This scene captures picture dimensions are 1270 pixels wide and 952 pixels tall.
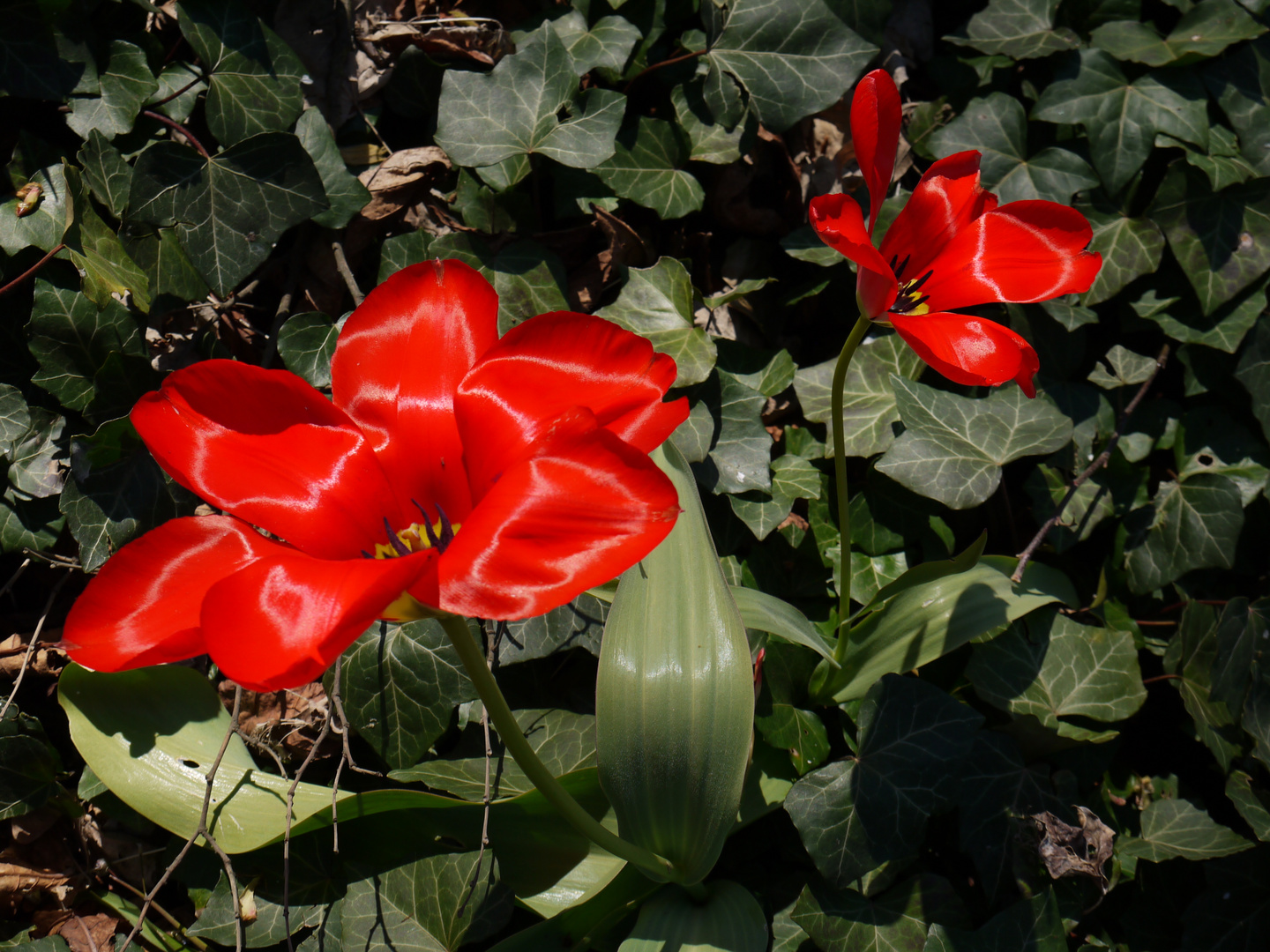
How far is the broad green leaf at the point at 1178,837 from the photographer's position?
1.22 m

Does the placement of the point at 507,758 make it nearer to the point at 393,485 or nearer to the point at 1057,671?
the point at 393,485

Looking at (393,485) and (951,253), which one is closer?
(393,485)

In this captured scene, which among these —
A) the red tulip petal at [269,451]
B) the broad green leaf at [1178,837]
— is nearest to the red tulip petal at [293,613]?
the red tulip petal at [269,451]

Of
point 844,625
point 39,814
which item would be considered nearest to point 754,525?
point 844,625

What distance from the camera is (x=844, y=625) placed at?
3.76 feet

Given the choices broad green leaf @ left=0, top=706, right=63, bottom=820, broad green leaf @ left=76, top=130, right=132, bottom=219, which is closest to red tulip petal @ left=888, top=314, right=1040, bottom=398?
broad green leaf @ left=76, top=130, right=132, bottom=219

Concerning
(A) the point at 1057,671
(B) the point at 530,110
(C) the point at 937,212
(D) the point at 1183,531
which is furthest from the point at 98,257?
(D) the point at 1183,531

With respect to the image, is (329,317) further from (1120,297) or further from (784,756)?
(1120,297)

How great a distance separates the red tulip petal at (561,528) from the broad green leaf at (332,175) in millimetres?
934

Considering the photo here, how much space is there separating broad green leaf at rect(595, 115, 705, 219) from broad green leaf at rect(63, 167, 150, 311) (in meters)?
0.74

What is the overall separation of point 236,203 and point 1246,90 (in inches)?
69.3

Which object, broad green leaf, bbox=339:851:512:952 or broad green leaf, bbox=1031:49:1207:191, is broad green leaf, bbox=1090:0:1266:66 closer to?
broad green leaf, bbox=1031:49:1207:191

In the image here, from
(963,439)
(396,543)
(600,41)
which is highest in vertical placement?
(600,41)

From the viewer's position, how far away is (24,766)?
46.6 inches
